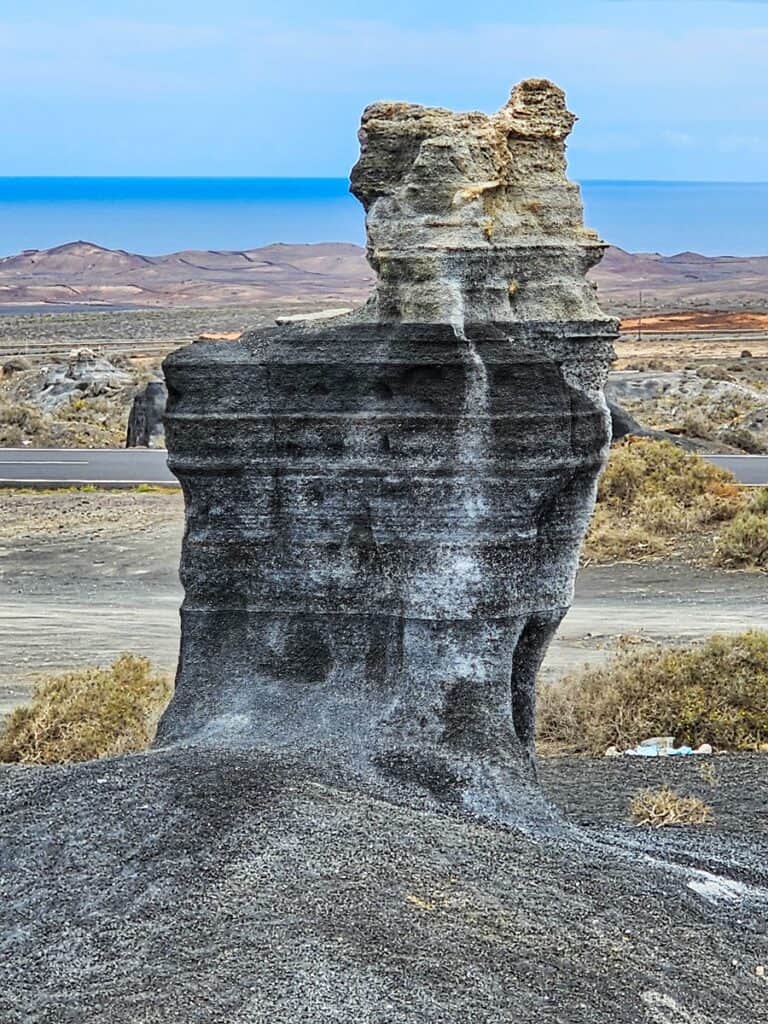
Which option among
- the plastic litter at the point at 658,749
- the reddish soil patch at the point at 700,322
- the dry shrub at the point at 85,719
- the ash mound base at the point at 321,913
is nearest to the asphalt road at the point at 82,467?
the dry shrub at the point at 85,719

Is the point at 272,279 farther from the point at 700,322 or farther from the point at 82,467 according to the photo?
the point at 82,467

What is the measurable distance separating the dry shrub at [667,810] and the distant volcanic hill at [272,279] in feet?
263

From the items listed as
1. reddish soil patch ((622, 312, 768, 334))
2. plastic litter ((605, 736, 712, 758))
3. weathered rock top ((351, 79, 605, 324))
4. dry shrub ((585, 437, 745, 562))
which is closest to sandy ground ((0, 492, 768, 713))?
dry shrub ((585, 437, 745, 562))

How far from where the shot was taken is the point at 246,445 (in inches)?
346

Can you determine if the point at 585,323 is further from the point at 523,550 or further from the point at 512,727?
the point at 512,727

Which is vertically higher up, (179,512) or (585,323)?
(585,323)

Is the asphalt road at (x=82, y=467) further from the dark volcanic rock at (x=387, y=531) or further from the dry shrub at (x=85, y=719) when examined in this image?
the dark volcanic rock at (x=387, y=531)

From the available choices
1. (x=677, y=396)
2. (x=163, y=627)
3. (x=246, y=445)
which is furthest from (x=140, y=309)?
(x=246, y=445)

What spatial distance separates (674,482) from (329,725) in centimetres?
1691

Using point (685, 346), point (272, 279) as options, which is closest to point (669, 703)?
point (685, 346)

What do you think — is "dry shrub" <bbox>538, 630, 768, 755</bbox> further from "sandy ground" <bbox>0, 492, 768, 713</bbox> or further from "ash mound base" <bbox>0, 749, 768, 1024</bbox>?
"ash mound base" <bbox>0, 749, 768, 1024</bbox>

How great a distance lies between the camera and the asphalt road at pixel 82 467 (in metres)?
28.9

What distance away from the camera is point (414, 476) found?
28.0 feet

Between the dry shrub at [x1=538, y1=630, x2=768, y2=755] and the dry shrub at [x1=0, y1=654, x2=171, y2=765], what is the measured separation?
340 centimetres
